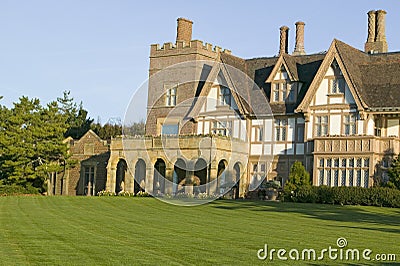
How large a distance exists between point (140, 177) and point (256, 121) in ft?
26.9

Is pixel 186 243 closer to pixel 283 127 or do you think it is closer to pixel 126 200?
pixel 126 200

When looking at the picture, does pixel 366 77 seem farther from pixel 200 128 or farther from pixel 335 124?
pixel 200 128

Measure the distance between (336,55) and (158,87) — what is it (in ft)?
47.0

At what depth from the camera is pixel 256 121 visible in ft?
151

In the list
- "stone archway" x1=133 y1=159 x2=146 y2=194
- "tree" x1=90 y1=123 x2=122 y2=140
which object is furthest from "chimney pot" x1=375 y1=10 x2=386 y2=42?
"tree" x1=90 y1=123 x2=122 y2=140

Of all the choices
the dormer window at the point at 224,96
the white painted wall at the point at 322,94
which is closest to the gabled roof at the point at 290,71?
the white painted wall at the point at 322,94

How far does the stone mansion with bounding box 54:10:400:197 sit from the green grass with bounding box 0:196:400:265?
26.6 feet

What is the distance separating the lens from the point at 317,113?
4300 cm

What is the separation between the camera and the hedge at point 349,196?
35.3m

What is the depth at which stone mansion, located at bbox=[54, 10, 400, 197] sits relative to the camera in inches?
1623

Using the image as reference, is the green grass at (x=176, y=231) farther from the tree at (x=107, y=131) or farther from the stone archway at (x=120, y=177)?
the tree at (x=107, y=131)

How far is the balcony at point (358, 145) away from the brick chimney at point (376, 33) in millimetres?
8932

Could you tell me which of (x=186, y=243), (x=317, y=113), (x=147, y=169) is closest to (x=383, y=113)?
(x=317, y=113)

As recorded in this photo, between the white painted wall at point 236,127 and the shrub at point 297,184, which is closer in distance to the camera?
the shrub at point 297,184
